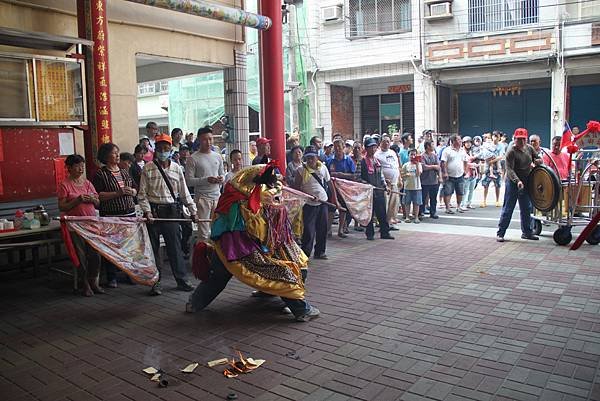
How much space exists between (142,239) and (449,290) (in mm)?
3557

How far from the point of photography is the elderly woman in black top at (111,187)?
6461 millimetres

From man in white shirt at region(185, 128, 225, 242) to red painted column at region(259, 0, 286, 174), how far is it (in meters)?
2.79

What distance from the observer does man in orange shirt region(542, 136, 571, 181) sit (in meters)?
8.87

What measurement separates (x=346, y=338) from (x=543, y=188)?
5180 millimetres

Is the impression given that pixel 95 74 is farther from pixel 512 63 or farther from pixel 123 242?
pixel 512 63

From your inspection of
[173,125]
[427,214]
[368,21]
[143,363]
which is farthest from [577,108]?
[143,363]

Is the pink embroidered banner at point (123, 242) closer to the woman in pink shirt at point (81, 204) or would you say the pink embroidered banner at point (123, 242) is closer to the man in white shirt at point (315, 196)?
the woman in pink shirt at point (81, 204)

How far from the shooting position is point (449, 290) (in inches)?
244

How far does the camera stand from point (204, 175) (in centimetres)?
704

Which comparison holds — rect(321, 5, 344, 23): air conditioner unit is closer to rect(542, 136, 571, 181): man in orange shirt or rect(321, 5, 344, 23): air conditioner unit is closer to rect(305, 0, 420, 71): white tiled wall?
rect(305, 0, 420, 71): white tiled wall

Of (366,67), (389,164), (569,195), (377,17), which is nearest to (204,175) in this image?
(389,164)

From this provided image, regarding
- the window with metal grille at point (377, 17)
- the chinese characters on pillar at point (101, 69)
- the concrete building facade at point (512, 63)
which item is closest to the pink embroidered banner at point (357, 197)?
the chinese characters on pillar at point (101, 69)

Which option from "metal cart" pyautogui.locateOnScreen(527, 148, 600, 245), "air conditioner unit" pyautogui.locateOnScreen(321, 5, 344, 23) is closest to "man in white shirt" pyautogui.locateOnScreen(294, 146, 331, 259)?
"metal cart" pyautogui.locateOnScreen(527, 148, 600, 245)

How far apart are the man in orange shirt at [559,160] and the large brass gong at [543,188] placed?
0.38 metres
